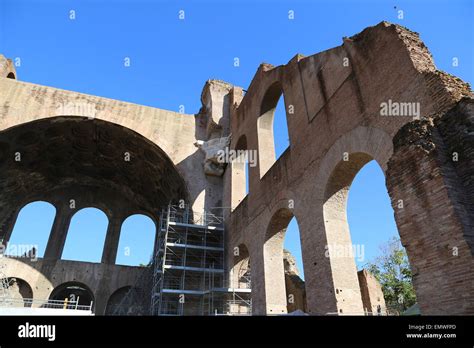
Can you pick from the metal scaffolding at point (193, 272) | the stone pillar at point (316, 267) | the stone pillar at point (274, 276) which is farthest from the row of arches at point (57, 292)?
the stone pillar at point (316, 267)

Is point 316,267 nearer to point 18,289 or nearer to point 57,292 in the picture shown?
point 57,292

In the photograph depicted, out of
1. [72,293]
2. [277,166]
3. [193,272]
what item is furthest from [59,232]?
[277,166]

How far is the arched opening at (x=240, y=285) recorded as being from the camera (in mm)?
11852

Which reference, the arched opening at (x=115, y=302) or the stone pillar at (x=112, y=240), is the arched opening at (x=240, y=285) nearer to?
the arched opening at (x=115, y=302)

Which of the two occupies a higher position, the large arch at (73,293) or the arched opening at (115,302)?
the large arch at (73,293)

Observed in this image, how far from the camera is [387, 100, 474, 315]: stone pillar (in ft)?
13.3

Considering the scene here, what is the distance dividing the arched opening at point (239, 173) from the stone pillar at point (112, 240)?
8619 mm

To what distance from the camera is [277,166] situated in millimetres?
9945

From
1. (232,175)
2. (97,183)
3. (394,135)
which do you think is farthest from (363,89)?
(97,183)

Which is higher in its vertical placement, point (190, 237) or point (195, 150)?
point (195, 150)

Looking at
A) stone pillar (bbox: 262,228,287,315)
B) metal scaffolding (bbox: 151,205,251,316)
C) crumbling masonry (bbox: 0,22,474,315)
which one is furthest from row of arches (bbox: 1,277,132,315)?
stone pillar (bbox: 262,228,287,315)

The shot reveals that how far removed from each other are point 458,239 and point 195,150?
12346 mm

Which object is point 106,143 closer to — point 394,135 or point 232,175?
point 232,175

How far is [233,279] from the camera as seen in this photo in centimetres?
1230
